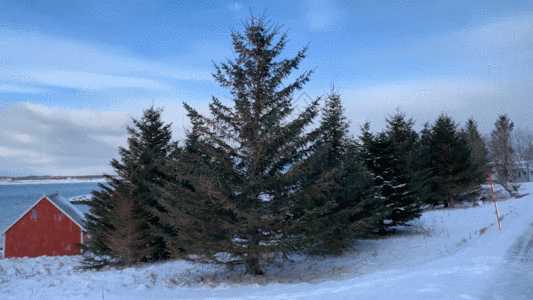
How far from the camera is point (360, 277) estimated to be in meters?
7.22

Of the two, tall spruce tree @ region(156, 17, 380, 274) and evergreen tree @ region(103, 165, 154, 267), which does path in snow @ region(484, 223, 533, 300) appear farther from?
evergreen tree @ region(103, 165, 154, 267)

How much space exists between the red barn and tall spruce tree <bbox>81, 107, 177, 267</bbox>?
1262 cm

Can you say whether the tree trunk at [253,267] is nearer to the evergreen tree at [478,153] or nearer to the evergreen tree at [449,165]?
the evergreen tree at [449,165]

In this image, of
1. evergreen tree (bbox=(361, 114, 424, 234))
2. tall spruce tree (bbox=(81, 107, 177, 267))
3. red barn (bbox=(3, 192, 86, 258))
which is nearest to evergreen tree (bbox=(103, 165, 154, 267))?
tall spruce tree (bbox=(81, 107, 177, 267))

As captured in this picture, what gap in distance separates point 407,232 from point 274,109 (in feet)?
35.1

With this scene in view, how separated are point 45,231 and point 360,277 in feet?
91.6

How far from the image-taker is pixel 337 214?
10211 millimetres

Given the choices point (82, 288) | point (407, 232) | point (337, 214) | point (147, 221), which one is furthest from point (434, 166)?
point (82, 288)

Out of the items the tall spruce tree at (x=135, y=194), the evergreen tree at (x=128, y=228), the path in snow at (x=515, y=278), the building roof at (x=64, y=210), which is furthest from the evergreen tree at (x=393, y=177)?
the building roof at (x=64, y=210)

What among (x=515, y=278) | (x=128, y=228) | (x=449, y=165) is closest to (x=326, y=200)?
(x=515, y=278)

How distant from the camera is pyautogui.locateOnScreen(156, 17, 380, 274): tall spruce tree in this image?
348 inches

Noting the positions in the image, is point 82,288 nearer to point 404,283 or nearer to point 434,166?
point 404,283

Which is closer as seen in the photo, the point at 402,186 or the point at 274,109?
the point at 274,109

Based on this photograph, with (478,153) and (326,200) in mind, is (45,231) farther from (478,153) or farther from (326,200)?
(478,153)
